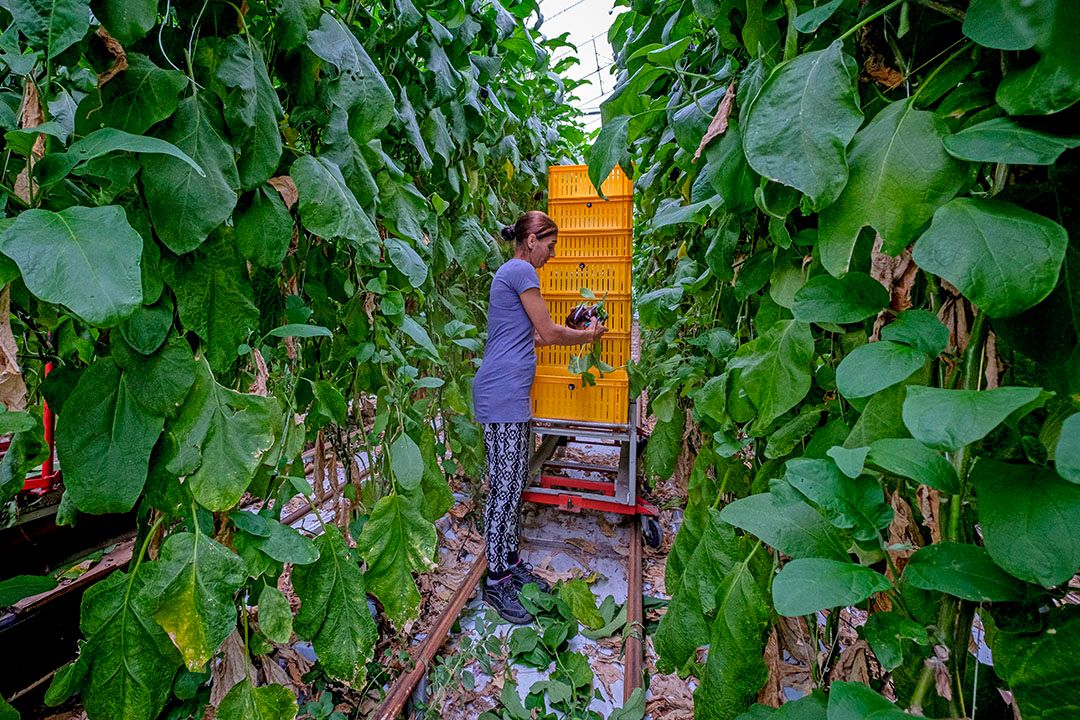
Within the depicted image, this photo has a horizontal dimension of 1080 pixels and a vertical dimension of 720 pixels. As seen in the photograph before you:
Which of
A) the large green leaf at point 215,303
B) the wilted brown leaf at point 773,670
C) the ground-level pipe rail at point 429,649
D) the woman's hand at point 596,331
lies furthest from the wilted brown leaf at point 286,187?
the woman's hand at point 596,331

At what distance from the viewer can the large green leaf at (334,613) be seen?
954 millimetres

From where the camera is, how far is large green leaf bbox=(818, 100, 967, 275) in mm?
448

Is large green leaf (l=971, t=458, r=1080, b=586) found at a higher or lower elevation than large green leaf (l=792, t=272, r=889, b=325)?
lower

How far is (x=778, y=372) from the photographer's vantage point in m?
0.71

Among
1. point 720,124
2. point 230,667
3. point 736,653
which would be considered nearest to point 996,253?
point 720,124

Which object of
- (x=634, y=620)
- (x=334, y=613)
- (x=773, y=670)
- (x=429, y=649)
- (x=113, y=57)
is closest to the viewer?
(x=113, y=57)

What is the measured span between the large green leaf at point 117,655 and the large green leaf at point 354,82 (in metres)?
0.81

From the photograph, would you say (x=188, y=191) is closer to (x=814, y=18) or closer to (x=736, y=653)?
(x=814, y=18)

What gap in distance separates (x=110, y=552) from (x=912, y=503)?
2774 mm

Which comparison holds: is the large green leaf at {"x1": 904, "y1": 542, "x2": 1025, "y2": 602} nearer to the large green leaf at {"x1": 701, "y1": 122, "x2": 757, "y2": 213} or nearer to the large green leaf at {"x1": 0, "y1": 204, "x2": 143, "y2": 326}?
the large green leaf at {"x1": 701, "y1": 122, "x2": 757, "y2": 213}

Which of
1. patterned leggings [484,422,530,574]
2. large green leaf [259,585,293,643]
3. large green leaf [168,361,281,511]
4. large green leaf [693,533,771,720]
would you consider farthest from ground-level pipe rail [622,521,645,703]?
large green leaf [168,361,281,511]

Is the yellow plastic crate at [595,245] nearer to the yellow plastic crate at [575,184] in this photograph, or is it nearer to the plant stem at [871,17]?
the yellow plastic crate at [575,184]

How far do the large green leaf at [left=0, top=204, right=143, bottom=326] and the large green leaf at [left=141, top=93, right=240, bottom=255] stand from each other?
0.43ft

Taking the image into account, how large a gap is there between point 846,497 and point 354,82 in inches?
38.8
